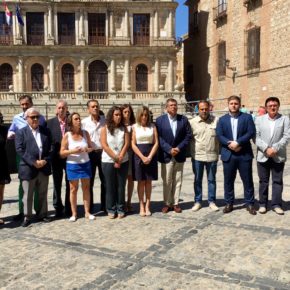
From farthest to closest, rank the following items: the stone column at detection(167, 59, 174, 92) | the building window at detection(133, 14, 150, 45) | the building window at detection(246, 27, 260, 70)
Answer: the building window at detection(133, 14, 150, 45), the stone column at detection(167, 59, 174, 92), the building window at detection(246, 27, 260, 70)

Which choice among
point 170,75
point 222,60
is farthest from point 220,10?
point 170,75

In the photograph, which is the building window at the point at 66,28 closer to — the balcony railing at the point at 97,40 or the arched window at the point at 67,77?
the balcony railing at the point at 97,40

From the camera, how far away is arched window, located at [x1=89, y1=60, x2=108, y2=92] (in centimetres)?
3519

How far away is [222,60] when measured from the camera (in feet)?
91.9

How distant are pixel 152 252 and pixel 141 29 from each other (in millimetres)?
32649

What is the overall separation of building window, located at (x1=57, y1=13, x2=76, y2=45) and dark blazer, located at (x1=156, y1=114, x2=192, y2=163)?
100 feet

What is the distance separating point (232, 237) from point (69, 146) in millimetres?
2752

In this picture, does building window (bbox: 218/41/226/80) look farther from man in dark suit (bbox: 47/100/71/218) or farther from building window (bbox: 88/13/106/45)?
man in dark suit (bbox: 47/100/71/218)

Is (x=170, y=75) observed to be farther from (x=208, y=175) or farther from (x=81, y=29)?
(x=208, y=175)

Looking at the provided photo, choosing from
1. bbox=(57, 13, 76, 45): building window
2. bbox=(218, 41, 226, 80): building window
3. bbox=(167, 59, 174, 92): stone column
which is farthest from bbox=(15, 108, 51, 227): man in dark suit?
bbox=(57, 13, 76, 45): building window

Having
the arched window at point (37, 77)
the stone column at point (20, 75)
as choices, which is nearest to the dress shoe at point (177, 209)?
the stone column at point (20, 75)

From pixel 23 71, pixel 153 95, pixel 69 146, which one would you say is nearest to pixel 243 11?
pixel 153 95

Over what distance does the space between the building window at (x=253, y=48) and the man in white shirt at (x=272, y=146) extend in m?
18.4

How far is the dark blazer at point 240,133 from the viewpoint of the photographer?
6294 mm
